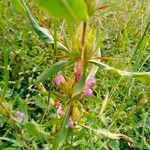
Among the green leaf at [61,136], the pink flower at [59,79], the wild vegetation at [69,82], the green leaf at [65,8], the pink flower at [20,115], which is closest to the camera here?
the green leaf at [65,8]

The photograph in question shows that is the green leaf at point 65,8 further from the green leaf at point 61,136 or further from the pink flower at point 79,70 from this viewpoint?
the green leaf at point 61,136

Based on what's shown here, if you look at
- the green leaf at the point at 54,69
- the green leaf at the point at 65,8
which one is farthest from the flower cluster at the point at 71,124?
the green leaf at the point at 65,8

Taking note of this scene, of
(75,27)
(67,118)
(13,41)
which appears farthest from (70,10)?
(13,41)

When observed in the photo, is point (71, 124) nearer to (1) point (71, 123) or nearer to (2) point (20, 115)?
(1) point (71, 123)

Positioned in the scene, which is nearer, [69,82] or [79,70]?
[79,70]

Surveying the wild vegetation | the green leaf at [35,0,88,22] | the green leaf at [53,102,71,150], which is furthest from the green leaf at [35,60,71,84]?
the green leaf at [35,0,88,22]

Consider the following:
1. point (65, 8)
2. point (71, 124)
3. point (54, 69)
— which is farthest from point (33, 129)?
point (65, 8)

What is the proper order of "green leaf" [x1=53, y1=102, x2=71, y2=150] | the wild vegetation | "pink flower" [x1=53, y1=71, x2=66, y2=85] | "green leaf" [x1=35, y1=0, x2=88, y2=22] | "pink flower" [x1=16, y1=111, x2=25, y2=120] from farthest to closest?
"pink flower" [x1=16, y1=111, x2=25, y2=120] → "pink flower" [x1=53, y1=71, x2=66, y2=85] → "green leaf" [x1=53, y1=102, x2=71, y2=150] → the wild vegetation → "green leaf" [x1=35, y1=0, x2=88, y2=22]

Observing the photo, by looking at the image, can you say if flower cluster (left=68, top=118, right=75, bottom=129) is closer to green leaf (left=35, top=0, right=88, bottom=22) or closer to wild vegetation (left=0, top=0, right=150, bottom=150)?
wild vegetation (left=0, top=0, right=150, bottom=150)
